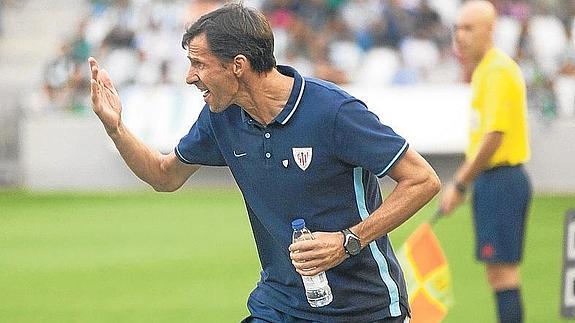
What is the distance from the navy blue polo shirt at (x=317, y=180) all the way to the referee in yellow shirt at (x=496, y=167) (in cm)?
330

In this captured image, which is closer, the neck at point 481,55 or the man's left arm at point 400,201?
the man's left arm at point 400,201

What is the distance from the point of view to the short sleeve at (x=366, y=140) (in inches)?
196

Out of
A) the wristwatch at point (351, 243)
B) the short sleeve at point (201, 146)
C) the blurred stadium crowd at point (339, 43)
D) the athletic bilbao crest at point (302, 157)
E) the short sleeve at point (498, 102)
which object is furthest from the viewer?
the blurred stadium crowd at point (339, 43)

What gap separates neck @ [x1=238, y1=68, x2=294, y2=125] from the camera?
5.14 meters

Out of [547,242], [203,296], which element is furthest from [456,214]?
[203,296]

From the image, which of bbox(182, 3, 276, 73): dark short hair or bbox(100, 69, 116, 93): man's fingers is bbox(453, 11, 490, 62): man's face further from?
bbox(182, 3, 276, 73): dark short hair

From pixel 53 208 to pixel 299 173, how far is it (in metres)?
13.6

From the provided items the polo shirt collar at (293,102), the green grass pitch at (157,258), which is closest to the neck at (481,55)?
the green grass pitch at (157,258)

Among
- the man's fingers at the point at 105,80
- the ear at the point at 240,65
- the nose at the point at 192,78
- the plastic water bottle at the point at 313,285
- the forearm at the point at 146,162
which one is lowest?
the plastic water bottle at the point at 313,285

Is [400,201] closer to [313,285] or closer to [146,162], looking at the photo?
[313,285]

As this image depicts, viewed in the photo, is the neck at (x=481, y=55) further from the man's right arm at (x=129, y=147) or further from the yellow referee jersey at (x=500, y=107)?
the man's right arm at (x=129, y=147)

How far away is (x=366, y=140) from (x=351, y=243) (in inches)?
15.5

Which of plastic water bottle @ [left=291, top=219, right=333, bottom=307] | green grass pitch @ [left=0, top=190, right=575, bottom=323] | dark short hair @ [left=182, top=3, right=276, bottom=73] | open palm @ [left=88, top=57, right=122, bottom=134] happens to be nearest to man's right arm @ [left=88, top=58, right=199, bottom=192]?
open palm @ [left=88, top=57, right=122, bottom=134]

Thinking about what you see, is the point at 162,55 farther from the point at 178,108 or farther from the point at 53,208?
the point at 53,208
